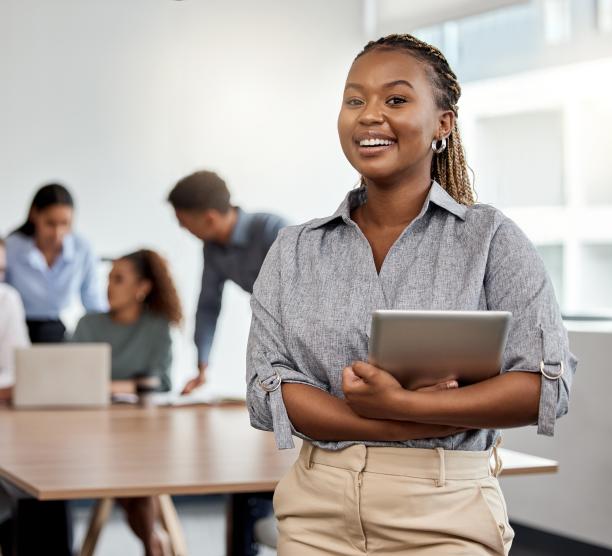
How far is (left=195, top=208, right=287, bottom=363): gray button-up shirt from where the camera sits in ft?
15.4

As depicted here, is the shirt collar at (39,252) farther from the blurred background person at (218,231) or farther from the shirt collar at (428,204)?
the shirt collar at (428,204)

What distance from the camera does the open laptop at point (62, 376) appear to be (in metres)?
4.08

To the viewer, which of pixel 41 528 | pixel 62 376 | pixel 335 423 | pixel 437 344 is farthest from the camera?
pixel 62 376

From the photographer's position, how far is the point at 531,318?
1.49 m

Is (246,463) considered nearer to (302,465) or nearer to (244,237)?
(302,465)

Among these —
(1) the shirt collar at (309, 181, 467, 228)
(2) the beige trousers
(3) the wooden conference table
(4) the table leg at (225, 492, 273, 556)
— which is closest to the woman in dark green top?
(3) the wooden conference table

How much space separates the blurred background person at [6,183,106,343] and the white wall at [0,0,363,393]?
28 centimetres

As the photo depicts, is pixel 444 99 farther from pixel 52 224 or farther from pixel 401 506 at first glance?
pixel 52 224

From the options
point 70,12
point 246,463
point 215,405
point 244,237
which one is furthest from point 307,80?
point 246,463

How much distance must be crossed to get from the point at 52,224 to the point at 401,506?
4426mm

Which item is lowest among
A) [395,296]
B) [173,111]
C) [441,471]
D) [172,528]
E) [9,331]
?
[172,528]

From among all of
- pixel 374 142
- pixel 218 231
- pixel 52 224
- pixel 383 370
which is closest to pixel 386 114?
pixel 374 142

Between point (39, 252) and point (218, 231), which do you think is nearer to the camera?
point (218, 231)

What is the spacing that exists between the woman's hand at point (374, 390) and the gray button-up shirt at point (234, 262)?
322cm
